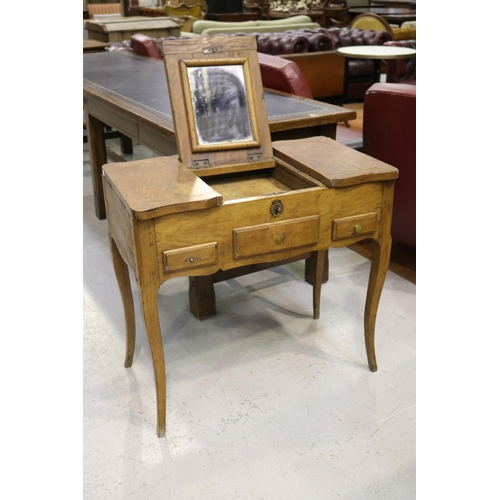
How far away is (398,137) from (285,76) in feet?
2.44

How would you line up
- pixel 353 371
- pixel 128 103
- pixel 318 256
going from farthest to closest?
pixel 128 103, pixel 318 256, pixel 353 371

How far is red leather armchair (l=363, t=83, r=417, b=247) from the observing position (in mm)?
2805

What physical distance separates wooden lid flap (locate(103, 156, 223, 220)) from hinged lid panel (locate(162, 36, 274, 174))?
0.11 m

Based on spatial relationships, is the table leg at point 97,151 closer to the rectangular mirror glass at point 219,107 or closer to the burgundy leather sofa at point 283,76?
the burgundy leather sofa at point 283,76

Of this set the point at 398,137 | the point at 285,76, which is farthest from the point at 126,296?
the point at 285,76

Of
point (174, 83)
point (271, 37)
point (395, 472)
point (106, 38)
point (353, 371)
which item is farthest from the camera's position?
point (106, 38)

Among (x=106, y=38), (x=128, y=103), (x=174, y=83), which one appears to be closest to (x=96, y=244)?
(x=128, y=103)

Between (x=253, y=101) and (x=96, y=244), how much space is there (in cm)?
177

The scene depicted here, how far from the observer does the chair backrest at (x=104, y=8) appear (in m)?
13.0

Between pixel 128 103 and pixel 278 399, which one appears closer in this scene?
pixel 278 399

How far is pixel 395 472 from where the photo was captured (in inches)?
73.9

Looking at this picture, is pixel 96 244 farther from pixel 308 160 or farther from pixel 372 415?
pixel 372 415

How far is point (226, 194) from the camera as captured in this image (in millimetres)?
2148

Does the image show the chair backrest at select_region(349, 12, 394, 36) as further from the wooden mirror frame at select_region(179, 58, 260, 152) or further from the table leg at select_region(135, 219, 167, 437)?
the table leg at select_region(135, 219, 167, 437)
